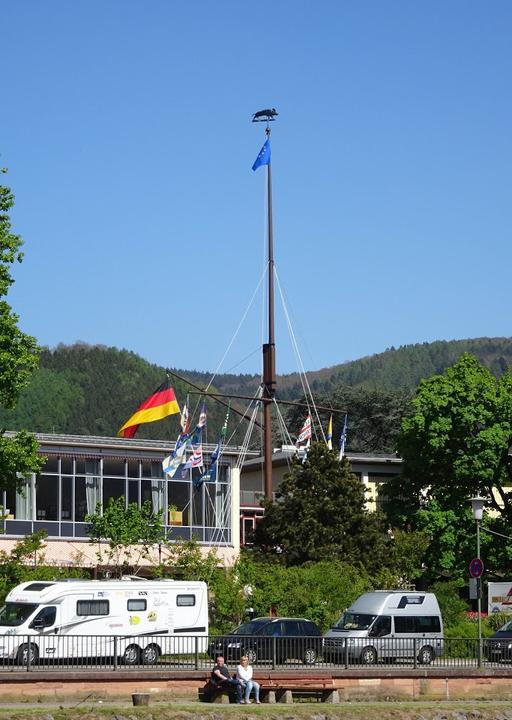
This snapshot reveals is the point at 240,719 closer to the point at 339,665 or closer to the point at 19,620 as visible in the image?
the point at 339,665

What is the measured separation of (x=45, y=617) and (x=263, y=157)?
109ft

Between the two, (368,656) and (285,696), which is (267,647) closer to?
(285,696)

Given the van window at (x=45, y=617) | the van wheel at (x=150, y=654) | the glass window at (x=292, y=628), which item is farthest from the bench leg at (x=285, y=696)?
the van window at (x=45, y=617)

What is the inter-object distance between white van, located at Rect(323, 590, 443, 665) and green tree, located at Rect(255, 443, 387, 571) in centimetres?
1033

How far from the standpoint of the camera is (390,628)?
151ft

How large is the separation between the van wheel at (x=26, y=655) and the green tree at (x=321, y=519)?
69.8 ft

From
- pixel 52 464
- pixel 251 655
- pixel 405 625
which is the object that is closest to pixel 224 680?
pixel 251 655

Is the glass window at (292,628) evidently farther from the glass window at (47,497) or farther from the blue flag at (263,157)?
the blue flag at (263,157)

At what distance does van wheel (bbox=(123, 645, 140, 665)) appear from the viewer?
132 feet

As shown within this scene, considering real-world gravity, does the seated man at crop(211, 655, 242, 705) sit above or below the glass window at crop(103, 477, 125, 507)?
below

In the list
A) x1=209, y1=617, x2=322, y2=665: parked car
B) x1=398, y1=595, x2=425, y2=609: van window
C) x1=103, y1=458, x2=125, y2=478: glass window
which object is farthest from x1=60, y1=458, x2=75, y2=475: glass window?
x1=209, y1=617, x2=322, y2=665: parked car

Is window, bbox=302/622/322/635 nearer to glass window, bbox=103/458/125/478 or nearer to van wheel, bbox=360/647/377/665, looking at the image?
van wheel, bbox=360/647/377/665

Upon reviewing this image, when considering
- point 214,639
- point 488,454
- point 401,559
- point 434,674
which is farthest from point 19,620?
point 488,454

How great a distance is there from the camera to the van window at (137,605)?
141 ft
